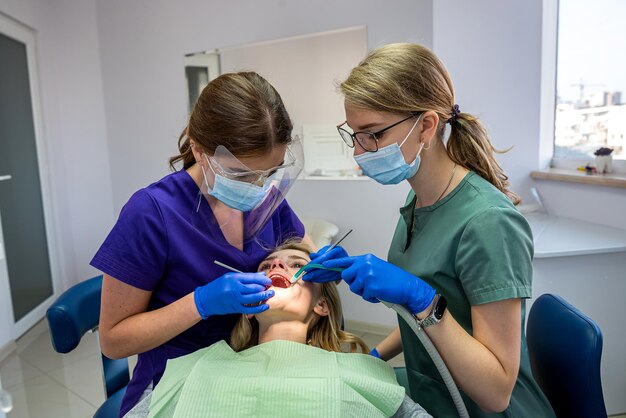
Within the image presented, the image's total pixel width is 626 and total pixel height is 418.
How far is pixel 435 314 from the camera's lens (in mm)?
1019

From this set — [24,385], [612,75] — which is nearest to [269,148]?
[612,75]

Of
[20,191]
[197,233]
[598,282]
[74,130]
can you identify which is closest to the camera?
[197,233]

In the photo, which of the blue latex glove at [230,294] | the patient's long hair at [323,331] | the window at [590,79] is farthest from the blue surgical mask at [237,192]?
the window at [590,79]

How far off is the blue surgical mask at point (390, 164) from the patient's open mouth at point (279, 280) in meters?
0.43

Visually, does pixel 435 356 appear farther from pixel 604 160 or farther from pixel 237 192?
pixel 604 160

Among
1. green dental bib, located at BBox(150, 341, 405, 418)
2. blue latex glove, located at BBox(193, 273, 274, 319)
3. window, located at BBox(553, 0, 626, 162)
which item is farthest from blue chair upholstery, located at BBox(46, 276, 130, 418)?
window, located at BBox(553, 0, 626, 162)

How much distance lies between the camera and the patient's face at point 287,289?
55.0 inches

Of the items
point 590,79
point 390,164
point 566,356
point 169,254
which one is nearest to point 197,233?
point 169,254

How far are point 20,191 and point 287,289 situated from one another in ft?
10.1

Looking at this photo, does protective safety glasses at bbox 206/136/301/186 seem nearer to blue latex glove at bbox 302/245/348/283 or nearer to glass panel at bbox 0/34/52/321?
blue latex glove at bbox 302/245/348/283

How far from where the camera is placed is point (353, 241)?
335cm

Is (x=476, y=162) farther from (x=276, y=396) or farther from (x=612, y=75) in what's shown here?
(x=612, y=75)

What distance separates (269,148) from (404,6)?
85.5 inches

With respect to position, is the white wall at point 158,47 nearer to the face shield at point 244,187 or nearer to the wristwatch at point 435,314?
the face shield at point 244,187
